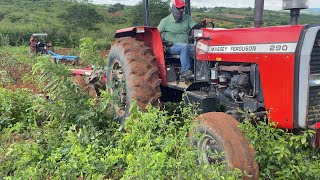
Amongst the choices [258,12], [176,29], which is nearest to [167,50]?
[176,29]

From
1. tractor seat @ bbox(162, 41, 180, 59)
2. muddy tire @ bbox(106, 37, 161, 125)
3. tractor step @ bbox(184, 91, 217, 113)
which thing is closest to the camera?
tractor step @ bbox(184, 91, 217, 113)

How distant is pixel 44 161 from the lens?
12.8 feet

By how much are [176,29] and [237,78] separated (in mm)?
1709

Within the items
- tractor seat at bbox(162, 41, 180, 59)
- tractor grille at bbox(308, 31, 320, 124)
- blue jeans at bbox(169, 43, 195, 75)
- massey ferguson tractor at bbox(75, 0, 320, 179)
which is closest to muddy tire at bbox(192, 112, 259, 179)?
massey ferguson tractor at bbox(75, 0, 320, 179)

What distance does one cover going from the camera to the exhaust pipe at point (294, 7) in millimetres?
3450

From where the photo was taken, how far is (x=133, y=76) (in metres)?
4.86

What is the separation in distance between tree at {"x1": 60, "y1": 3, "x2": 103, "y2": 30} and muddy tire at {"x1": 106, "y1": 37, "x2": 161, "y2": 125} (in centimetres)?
3416

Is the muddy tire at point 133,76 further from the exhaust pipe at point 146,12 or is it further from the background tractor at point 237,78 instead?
the exhaust pipe at point 146,12

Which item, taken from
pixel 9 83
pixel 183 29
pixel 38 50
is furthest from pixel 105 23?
pixel 183 29

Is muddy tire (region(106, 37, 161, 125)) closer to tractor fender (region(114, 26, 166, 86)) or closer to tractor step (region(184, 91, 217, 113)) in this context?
tractor fender (region(114, 26, 166, 86))

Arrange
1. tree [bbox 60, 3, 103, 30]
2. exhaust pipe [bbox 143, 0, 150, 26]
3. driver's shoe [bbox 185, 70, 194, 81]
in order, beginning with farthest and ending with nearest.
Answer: tree [bbox 60, 3, 103, 30] → exhaust pipe [bbox 143, 0, 150, 26] → driver's shoe [bbox 185, 70, 194, 81]

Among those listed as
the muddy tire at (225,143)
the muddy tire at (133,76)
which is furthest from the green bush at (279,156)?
the muddy tire at (133,76)

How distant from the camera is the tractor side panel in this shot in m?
3.54

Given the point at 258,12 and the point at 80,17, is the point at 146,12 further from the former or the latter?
the point at 80,17
